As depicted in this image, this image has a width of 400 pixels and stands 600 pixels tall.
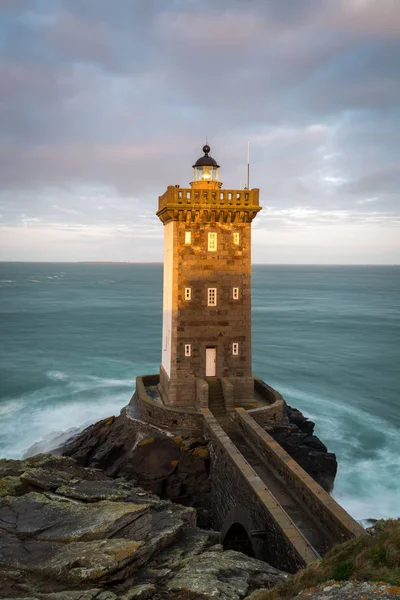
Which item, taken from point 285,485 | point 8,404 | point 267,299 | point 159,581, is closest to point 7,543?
point 159,581

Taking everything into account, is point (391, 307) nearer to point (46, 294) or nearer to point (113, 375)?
point (113, 375)

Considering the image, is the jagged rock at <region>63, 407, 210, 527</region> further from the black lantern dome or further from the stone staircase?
the black lantern dome

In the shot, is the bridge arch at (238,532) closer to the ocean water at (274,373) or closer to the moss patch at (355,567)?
the moss patch at (355,567)

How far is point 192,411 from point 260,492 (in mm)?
7803

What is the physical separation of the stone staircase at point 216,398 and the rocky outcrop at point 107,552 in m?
8.07

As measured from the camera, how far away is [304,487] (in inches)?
577

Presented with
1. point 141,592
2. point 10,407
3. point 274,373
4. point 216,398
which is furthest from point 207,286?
point 274,373

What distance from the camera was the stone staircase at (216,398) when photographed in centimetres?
2266

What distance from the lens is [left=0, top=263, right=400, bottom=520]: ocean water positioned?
2866 centimetres

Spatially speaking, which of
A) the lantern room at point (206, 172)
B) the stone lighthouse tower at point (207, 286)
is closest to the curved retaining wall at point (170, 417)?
the stone lighthouse tower at point (207, 286)

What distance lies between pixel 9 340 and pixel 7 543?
2168 inches

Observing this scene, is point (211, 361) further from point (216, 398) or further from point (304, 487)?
point (304, 487)

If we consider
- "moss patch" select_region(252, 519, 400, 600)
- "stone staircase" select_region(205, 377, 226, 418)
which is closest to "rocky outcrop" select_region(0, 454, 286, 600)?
"moss patch" select_region(252, 519, 400, 600)

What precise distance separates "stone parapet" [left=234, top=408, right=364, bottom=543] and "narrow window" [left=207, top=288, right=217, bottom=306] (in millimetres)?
5575
